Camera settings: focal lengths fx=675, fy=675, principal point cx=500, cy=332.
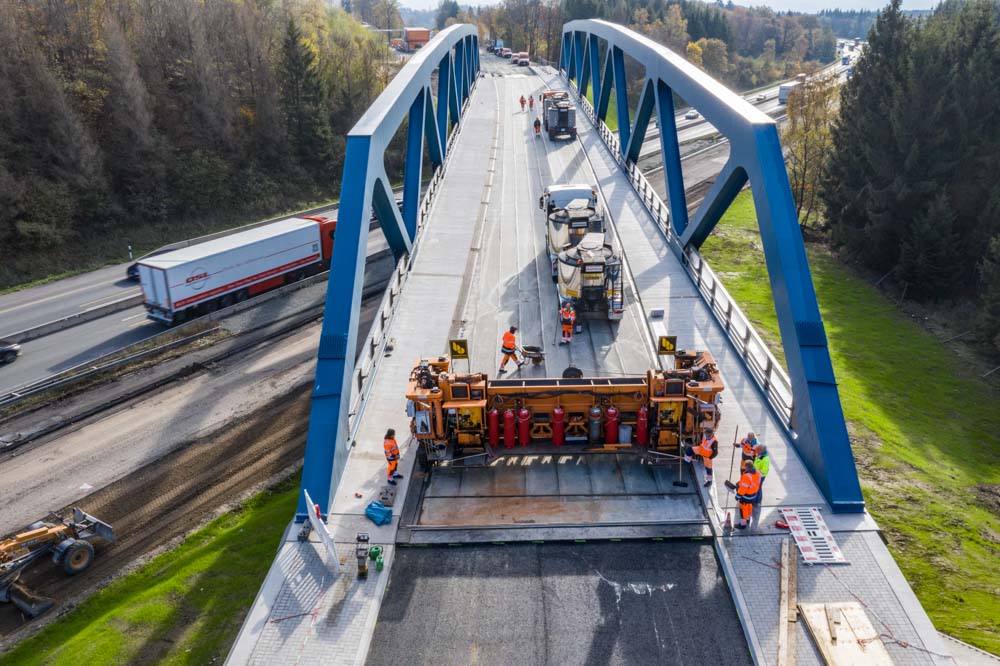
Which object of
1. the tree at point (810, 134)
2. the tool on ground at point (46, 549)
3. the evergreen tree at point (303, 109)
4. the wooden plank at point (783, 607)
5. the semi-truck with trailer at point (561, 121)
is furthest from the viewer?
the evergreen tree at point (303, 109)

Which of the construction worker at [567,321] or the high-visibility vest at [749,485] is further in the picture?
the construction worker at [567,321]

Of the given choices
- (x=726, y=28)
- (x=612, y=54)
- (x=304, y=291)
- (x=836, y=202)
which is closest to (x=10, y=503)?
(x=304, y=291)

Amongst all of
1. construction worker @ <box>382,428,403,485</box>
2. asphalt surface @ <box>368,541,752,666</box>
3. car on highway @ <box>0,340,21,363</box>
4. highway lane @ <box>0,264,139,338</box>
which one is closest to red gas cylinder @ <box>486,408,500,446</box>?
construction worker @ <box>382,428,403,485</box>

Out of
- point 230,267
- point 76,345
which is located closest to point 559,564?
point 230,267

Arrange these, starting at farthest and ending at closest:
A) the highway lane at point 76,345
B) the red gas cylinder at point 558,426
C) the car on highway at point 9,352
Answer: the car on highway at point 9,352 < the highway lane at point 76,345 < the red gas cylinder at point 558,426

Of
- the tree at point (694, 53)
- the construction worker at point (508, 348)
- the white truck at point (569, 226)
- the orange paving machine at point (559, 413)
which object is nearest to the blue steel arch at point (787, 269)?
the orange paving machine at point (559, 413)

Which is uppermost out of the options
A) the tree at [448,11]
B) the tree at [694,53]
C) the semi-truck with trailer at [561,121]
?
the tree at [448,11]

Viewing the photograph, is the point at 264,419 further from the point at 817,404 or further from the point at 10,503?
the point at 817,404

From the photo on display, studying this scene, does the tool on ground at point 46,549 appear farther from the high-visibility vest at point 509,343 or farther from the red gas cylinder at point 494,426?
the high-visibility vest at point 509,343

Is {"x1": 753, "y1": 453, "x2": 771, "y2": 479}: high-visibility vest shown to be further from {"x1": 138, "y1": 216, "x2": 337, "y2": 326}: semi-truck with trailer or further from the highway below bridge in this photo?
{"x1": 138, "y1": 216, "x2": 337, "y2": 326}: semi-truck with trailer

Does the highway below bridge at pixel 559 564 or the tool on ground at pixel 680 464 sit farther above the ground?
the tool on ground at pixel 680 464
